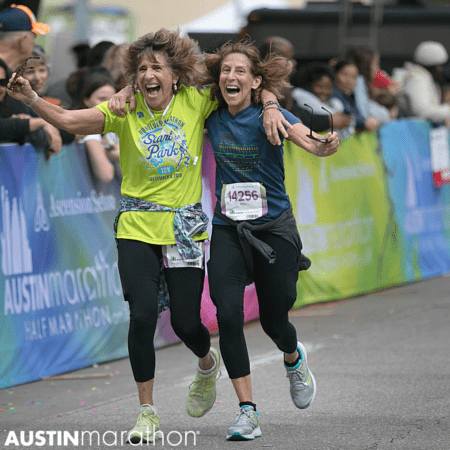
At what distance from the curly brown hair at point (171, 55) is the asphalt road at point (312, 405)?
1905 mm

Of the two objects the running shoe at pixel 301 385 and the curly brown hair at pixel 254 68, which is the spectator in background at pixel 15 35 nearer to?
the curly brown hair at pixel 254 68

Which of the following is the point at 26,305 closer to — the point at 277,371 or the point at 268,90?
the point at 277,371

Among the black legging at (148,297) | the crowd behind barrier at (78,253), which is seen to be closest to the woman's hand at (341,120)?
the crowd behind barrier at (78,253)

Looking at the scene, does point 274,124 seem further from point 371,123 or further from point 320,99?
point 371,123

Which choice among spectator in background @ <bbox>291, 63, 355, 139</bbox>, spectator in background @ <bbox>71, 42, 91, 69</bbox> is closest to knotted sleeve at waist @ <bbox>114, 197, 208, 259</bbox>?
spectator in background @ <bbox>71, 42, 91, 69</bbox>

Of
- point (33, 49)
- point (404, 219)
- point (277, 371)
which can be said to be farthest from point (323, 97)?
point (277, 371)

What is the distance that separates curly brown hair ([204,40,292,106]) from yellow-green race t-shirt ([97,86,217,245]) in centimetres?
20

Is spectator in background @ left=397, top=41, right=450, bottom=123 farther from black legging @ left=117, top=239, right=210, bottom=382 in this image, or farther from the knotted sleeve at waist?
black legging @ left=117, top=239, right=210, bottom=382

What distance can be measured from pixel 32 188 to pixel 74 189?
443 mm

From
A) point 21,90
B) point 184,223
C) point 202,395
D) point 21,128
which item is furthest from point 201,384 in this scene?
point 21,128

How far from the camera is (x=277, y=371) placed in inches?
277

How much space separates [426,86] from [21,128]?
694 cm

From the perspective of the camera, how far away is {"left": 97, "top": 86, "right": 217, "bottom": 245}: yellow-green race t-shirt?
5.34 m

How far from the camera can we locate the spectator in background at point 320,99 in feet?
32.9
